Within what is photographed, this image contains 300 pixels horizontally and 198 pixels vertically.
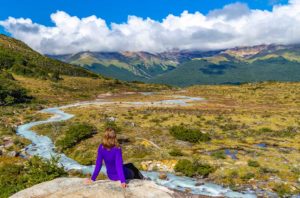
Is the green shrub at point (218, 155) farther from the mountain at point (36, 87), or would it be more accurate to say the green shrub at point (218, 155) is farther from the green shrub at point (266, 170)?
the mountain at point (36, 87)

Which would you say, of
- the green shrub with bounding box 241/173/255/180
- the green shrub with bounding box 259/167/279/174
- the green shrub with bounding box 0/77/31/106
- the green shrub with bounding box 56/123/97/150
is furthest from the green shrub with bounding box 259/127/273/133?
the green shrub with bounding box 0/77/31/106

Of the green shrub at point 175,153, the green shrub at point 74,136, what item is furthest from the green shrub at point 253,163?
the green shrub at point 74,136

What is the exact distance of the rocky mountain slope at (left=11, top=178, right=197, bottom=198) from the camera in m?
12.3

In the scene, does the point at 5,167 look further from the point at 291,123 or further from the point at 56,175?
the point at 291,123

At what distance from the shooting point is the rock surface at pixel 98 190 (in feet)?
40.3

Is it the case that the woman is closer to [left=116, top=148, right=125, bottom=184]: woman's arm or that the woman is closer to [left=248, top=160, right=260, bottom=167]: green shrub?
[left=116, top=148, right=125, bottom=184]: woman's arm

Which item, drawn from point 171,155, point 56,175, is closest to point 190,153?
point 171,155

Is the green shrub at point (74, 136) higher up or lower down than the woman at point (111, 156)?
lower down

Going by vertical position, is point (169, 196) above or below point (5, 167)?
above

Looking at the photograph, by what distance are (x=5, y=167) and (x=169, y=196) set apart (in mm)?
24662

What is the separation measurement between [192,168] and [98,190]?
2265 centimetres

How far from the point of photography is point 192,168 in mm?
33906

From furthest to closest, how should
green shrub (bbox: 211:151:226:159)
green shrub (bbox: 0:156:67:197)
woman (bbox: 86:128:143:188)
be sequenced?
green shrub (bbox: 211:151:226:159) < green shrub (bbox: 0:156:67:197) < woman (bbox: 86:128:143:188)

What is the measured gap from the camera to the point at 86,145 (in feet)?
149
